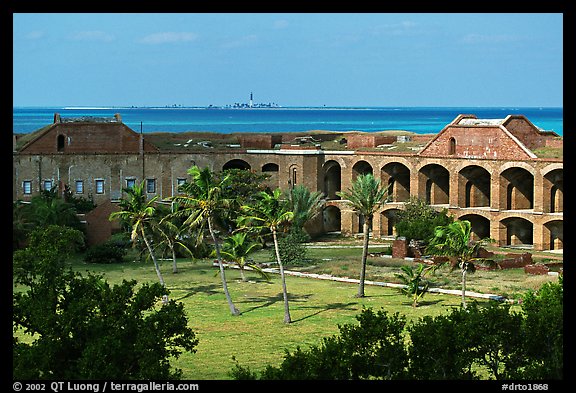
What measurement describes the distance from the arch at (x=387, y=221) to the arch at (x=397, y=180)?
1091 mm

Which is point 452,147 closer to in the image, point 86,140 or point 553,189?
point 553,189

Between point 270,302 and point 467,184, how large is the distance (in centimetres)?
2137

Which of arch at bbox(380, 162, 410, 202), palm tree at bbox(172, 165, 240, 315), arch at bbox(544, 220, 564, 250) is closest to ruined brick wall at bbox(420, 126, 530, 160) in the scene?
arch at bbox(380, 162, 410, 202)

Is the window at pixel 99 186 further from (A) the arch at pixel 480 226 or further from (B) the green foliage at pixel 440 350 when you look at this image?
(B) the green foliage at pixel 440 350

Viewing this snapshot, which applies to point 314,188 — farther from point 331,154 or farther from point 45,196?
point 45,196

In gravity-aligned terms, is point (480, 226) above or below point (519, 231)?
above

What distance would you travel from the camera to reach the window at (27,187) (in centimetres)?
5797

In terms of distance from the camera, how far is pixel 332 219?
61531 millimetres


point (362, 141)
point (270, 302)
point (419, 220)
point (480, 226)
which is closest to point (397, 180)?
point (362, 141)

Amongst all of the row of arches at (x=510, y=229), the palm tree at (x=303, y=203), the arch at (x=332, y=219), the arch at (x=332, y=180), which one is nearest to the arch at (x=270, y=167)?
the arch at (x=332, y=180)

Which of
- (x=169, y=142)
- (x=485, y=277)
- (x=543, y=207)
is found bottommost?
(x=485, y=277)

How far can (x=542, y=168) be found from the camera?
51.1m
